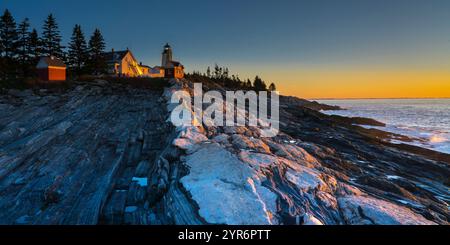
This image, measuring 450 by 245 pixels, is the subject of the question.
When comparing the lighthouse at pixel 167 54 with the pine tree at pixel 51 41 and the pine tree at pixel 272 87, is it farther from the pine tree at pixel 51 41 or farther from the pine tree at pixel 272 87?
the pine tree at pixel 272 87

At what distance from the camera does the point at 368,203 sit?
13.2 metres

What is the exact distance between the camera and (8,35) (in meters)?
52.4

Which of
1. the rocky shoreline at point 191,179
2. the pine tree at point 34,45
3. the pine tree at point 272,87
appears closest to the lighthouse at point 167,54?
the pine tree at point 34,45

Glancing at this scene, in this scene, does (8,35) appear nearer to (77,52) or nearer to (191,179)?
(77,52)

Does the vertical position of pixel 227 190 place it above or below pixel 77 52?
below

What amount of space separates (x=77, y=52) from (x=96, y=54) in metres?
3.83

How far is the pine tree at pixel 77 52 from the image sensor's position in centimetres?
5656

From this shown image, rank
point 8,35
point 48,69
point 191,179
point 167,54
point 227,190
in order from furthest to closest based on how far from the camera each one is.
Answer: point 167,54, point 8,35, point 48,69, point 191,179, point 227,190

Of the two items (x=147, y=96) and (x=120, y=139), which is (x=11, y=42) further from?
(x=120, y=139)

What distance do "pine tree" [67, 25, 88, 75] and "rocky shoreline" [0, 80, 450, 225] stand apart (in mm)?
33119

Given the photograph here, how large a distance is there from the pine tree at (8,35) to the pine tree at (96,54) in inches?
553

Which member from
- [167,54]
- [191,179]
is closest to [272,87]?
[167,54]

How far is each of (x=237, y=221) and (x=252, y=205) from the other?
4.19 feet
